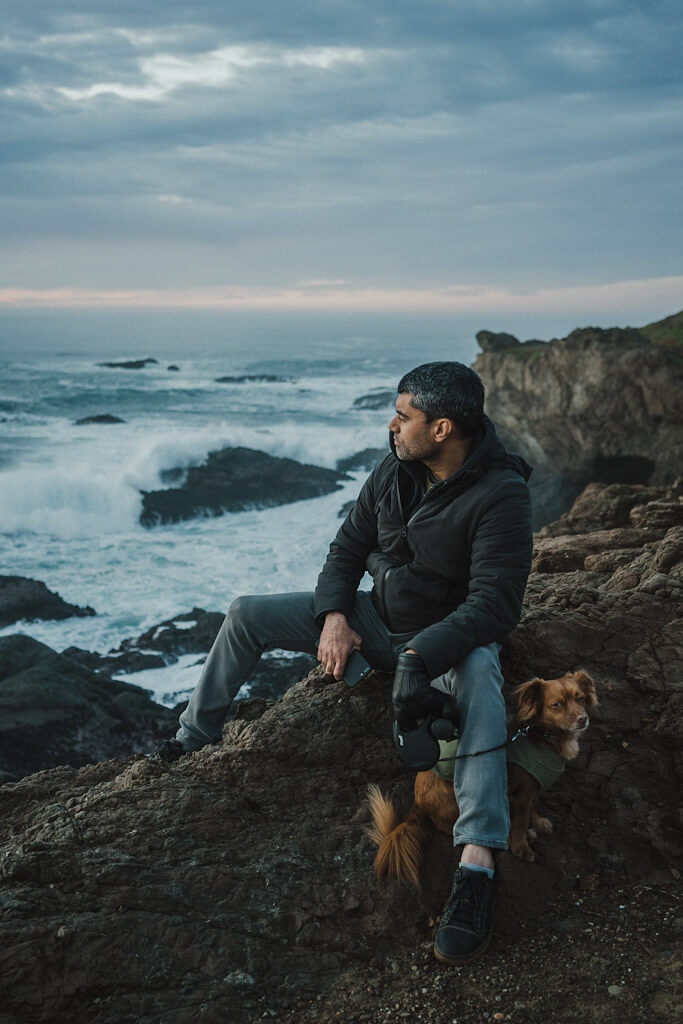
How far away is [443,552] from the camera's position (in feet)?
11.0

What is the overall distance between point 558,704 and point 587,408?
63.2 ft

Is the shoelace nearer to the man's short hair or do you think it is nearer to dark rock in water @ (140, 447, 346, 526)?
the man's short hair

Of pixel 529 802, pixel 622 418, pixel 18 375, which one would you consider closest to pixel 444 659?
pixel 529 802

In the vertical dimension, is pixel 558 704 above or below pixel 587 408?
below

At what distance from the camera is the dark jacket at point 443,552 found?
3.10 m

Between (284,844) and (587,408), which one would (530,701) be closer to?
(284,844)

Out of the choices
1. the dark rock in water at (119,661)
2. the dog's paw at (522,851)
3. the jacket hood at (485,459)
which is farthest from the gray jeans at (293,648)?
the dark rock in water at (119,661)

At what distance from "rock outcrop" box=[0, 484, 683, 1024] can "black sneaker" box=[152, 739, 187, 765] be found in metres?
0.06

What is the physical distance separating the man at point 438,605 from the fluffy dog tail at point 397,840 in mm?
264

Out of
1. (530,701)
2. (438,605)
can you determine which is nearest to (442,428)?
(438,605)

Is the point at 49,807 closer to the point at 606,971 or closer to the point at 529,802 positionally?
the point at 529,802

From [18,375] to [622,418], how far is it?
49.1 m

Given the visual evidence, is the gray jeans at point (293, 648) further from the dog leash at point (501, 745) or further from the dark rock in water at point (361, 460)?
the dark rock in water at point (361, 460)

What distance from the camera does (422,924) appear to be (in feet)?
9.52
